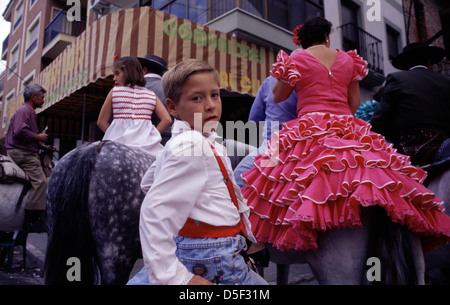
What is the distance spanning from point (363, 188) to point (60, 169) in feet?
6.05

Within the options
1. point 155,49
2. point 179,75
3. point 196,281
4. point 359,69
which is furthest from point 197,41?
point 196,281

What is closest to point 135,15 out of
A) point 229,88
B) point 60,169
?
point 229,88

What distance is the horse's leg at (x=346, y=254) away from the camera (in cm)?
155

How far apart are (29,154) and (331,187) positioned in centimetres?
416

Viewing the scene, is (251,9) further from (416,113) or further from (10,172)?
(10,172)

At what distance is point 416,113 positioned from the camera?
2.70 metres

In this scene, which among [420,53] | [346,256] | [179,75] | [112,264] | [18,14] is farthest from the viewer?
[18,14]

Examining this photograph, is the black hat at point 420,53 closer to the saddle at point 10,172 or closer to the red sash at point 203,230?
the red sash at point 203,230

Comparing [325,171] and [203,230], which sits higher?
[325,171]

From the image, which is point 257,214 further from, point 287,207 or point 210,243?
point 210,243

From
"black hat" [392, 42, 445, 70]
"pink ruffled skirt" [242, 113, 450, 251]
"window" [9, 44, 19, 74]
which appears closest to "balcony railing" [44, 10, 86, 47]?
"window" [9, 44, 19, 74]

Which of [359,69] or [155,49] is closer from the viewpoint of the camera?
[359,69]

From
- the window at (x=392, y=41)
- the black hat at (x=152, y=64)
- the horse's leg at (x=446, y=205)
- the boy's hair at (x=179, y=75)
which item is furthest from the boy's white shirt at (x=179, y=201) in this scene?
the window at (x=392, y=41)

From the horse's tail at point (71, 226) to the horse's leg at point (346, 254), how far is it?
137 cm
